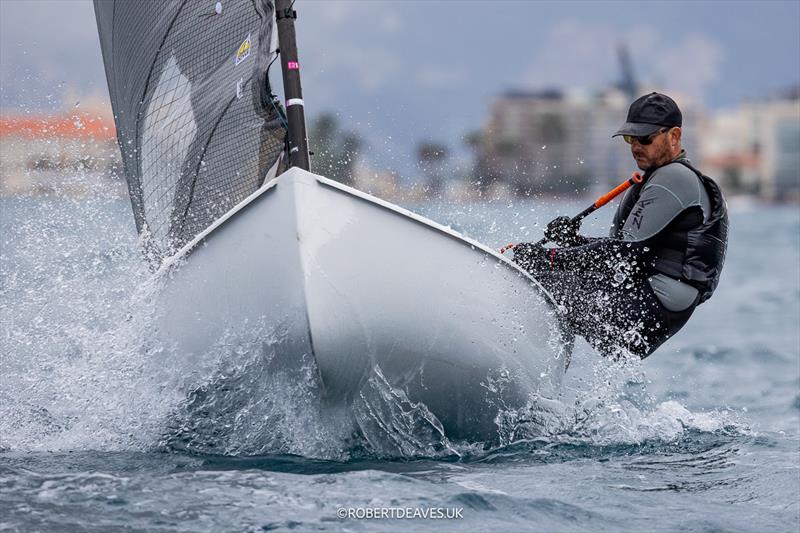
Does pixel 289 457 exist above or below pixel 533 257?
below

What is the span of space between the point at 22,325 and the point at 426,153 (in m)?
2.39

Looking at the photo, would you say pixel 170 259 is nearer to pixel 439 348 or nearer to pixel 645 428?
pixel 439 348

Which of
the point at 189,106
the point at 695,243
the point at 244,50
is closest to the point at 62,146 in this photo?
the point at 189,106

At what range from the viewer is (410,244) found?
11.9ft

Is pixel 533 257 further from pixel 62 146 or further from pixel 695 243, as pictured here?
pixel 62 146

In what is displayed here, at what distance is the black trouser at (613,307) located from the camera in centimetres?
414

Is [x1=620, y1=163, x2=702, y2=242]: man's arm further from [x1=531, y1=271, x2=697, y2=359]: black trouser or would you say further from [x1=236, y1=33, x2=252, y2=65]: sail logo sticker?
[x1=236, y1=33, x2=252, y2=65]: sail logo sticker

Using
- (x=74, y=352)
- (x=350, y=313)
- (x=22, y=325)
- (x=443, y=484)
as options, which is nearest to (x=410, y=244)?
(x=350, y=313)

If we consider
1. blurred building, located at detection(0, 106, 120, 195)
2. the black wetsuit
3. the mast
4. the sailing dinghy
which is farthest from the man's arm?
blurred building, located at detection(0, 106, 120, 195)

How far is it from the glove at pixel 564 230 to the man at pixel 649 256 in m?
0.18

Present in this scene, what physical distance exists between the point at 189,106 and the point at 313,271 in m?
1.45

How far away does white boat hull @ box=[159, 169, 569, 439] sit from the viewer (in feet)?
11.3

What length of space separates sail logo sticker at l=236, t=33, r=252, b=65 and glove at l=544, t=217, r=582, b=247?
141 cm

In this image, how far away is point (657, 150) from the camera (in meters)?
4.09
